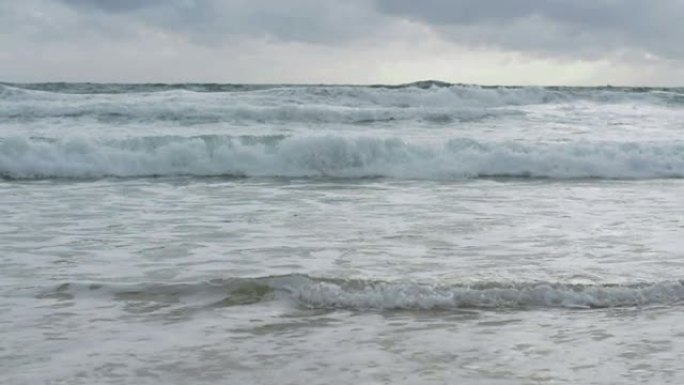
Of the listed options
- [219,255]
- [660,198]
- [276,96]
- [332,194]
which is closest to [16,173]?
[332,194]

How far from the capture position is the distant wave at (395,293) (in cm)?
513

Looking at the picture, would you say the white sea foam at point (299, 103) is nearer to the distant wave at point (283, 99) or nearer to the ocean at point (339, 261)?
the distant wave at point (283, 99)

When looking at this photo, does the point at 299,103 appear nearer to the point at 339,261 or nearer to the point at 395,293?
the point at 339,261

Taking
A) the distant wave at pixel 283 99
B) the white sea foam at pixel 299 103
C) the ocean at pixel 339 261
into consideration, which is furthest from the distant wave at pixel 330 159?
the distant wave at pixel 283 99

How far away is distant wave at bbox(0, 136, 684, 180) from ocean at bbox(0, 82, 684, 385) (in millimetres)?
46

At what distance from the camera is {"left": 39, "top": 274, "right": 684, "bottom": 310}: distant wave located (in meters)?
5.13

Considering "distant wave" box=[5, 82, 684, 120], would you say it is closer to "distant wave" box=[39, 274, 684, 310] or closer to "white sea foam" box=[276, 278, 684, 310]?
"distant wave" box=[39, 274, 684, 310]

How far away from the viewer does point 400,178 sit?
13438 millimetres

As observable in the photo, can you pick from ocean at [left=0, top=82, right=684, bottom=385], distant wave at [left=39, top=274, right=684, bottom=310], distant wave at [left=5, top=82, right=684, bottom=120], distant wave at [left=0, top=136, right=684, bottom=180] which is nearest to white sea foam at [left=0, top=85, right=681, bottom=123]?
distant wave at [left=5, top=82, right=684, bottom=120]

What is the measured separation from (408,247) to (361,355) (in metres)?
2.84

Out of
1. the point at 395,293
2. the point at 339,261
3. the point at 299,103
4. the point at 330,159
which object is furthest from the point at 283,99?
the point at 395,293

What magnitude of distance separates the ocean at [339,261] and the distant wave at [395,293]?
0.05ft

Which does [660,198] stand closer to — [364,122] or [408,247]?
[408,247]

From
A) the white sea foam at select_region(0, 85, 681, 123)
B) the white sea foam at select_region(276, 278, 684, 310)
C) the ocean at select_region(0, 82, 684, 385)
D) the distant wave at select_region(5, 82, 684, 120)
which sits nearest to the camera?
the ocean at select_region(0, 82, 684, 385)
